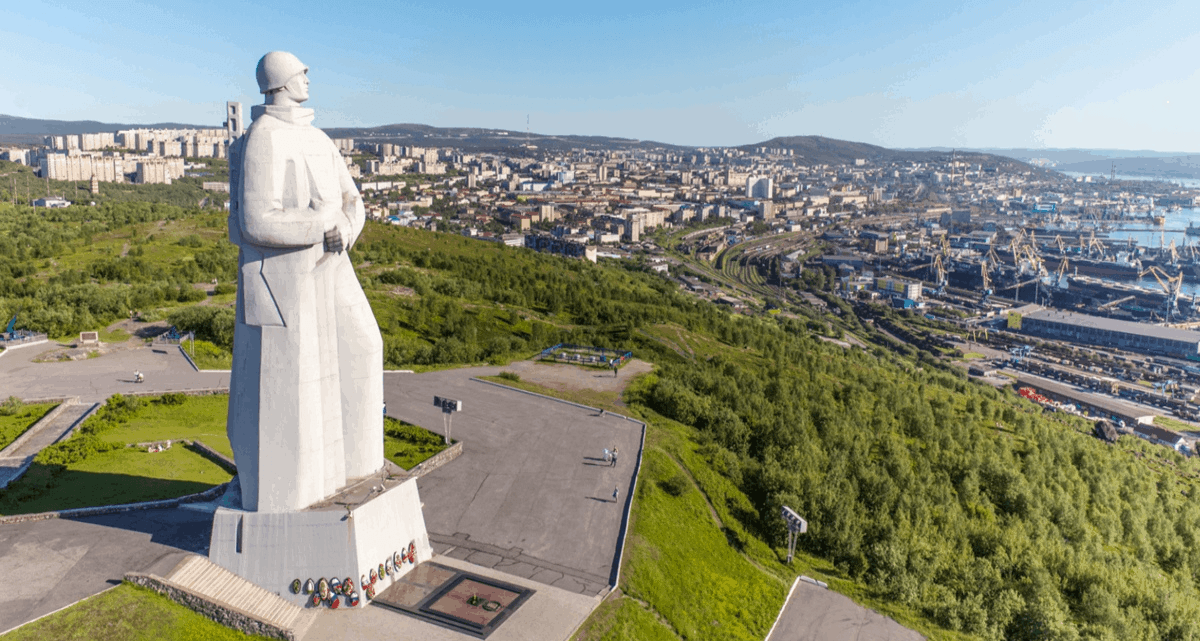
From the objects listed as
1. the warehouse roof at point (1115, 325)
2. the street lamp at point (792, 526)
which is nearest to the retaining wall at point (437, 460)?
the street lamp at point (792, 526)

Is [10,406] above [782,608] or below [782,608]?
above

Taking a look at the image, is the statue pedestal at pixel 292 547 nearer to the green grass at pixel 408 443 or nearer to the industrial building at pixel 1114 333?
the green grass at pixel 408 443

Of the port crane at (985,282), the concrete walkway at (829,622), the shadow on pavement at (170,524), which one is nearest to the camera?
the shadow on pavement at (170,524)

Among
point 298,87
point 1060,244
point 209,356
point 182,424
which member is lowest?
point 182,424

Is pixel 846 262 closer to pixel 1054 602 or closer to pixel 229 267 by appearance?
pixel 229 267

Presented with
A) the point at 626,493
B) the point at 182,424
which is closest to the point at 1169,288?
the point at 626,493

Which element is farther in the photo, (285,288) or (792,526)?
(792,526)

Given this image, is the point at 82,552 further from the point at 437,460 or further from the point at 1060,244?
the point at 1060,244

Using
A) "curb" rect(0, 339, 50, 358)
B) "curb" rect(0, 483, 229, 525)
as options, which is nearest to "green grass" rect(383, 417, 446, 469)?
"curb" rect(0, 483, 229, 525)
